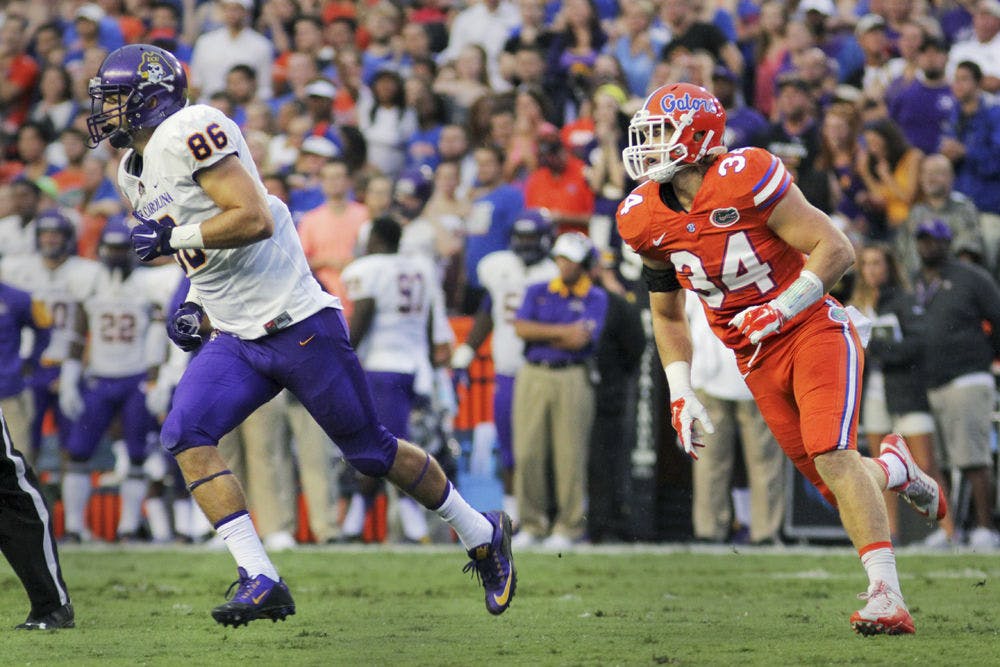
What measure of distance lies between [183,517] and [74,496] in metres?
0.86

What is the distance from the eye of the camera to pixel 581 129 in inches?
554

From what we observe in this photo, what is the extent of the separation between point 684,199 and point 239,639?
2.53m

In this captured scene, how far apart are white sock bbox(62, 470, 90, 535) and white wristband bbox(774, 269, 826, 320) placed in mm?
8146

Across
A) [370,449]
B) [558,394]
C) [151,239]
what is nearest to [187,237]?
[151,239]

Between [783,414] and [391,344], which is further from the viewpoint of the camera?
[391,344]

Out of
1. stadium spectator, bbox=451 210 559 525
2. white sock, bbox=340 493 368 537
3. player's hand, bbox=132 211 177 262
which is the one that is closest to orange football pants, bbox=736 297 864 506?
player's hand, bbox=132 211 177 262

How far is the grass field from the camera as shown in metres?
6.10

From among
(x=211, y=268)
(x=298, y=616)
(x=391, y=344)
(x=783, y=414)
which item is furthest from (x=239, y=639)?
(x=391, y=344)

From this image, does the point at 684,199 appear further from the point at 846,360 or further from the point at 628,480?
the point at 628,480

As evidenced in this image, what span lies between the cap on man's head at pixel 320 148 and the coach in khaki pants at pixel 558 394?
9.52 ft

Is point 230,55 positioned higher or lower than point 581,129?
higher

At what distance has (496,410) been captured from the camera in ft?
41.0

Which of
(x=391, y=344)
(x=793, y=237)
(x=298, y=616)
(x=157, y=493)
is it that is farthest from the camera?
(x=157, y=493)

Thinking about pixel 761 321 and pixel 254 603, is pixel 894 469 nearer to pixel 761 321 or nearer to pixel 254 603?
pixel 761 321
